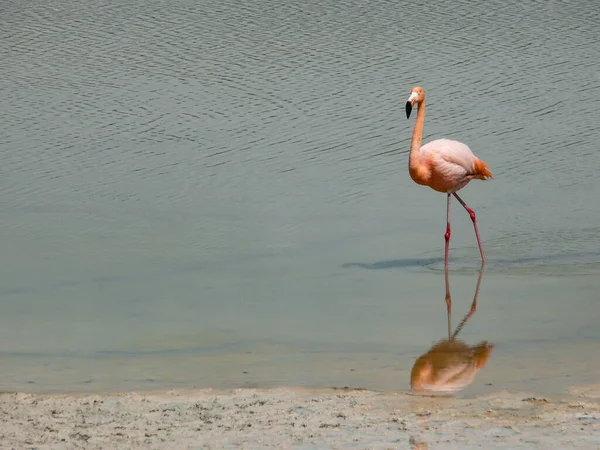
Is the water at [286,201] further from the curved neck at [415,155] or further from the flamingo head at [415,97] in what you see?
the flamingo head at [415,97]

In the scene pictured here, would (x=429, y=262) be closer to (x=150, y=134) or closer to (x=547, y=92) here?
(x=150, y=134)

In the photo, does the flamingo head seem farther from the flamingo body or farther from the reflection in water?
the reflection in water

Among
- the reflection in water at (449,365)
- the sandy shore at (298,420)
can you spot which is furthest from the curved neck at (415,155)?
the sandy shore at (298,420)

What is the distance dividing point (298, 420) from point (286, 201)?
5821mm

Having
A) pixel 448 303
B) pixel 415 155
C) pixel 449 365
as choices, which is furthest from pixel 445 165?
pixel 449 365

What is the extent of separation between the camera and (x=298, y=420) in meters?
6.11

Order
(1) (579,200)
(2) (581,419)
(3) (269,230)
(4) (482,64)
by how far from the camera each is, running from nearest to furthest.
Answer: (2) (581,419)
(3) (269,230)
(1) (579,200)
(4) (482,64)

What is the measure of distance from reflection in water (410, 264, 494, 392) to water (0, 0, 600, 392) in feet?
0.37

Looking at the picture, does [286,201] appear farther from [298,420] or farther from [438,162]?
[298,420]

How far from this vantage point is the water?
7.84 m

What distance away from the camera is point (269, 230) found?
35.4 feet

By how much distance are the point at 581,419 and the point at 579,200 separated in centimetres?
599

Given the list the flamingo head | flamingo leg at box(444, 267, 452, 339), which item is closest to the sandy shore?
flamingo leg at box(444, 267, 452, 339)

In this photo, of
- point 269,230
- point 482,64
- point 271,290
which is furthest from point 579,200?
point 482,64
